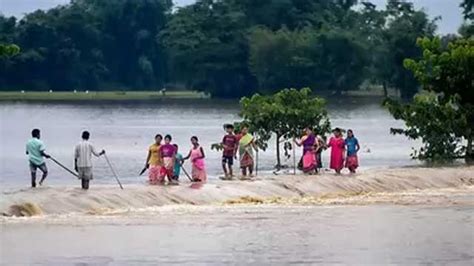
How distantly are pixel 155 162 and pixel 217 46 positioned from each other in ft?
281

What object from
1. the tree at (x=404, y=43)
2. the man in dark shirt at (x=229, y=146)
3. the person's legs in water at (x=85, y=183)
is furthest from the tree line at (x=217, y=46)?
the person's legs in water at (x=85, y=183)

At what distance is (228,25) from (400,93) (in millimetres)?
18696

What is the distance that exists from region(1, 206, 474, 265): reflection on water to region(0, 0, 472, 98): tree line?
71417 millimetres

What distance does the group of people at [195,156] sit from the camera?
92.8 ft

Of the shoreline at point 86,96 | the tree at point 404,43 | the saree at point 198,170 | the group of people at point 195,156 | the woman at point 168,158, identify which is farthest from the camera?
the shoreline at point 86,96

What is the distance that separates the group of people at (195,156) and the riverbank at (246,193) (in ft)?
1.54

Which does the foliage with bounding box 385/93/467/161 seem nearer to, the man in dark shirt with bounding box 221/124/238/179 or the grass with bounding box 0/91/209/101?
the man in dark shirt with bounding box 221/124/238/179

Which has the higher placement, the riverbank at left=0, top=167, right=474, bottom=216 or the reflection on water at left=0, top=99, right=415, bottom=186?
the riverbank at left=0, top=167, right=474, bottom=216

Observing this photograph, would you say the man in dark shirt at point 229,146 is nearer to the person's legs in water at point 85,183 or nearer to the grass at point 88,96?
the person's legs in water at point 85,183

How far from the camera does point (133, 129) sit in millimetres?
71812

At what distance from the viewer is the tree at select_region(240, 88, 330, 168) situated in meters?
40.3

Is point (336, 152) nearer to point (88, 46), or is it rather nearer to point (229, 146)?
point (229, 146)

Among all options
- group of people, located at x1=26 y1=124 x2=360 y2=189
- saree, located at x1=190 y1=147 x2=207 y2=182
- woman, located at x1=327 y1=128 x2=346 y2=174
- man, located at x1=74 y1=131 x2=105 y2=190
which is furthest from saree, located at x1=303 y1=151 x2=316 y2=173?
man, located at x1=74 y1=131 x2=105 y2=190

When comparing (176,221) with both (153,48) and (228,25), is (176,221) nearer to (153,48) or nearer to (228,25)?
(228,25)
